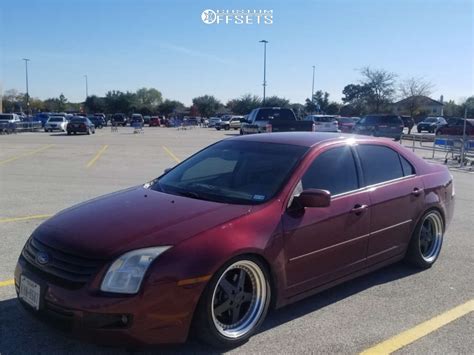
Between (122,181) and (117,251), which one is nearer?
(117,251)

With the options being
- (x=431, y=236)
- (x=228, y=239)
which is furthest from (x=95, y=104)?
(x=228, y=239)

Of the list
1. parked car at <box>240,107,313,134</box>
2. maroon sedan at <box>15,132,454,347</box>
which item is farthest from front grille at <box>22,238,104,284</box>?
parked car at <box>240,107,313,134</box>

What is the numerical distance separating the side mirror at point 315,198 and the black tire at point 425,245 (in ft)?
5.94

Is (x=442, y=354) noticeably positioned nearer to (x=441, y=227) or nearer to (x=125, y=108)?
(x=441, y=227)

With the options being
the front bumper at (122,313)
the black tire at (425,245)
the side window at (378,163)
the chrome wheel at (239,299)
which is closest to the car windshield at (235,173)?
the chrome wheel at (239,299)

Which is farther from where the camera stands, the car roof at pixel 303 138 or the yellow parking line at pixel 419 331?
the car roof at pixel 303 138

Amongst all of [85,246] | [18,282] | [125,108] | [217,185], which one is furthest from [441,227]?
[125,108]

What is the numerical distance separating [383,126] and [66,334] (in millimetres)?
27302

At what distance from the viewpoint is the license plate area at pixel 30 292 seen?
3094 mm

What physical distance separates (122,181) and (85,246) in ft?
26.3

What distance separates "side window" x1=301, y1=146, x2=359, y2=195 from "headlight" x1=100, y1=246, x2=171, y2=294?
1507 mm

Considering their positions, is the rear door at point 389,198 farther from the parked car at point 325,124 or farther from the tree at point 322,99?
the tree at point 322,99

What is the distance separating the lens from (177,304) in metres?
2.98

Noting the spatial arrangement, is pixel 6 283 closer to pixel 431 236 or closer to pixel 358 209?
pixel 358 209
